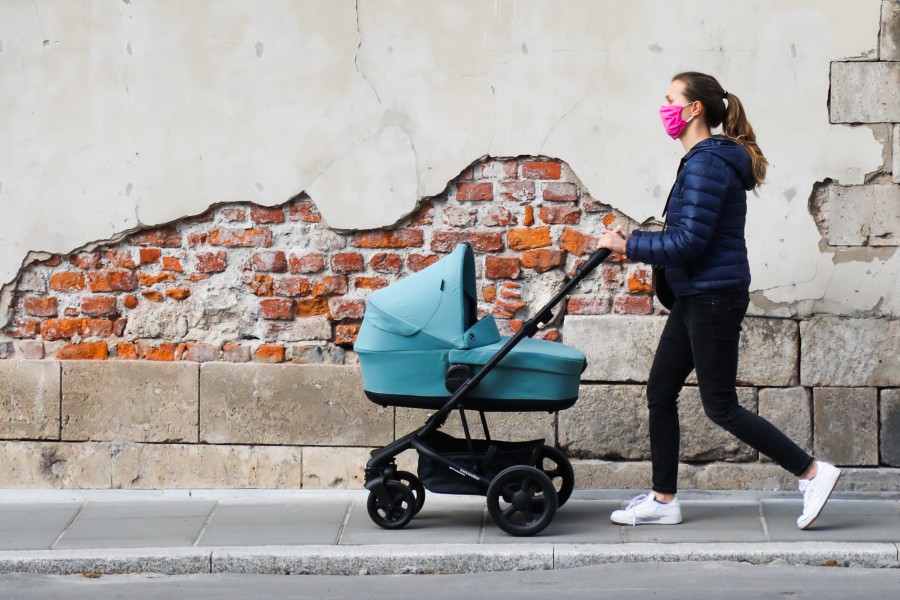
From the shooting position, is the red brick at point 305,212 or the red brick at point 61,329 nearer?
the red brick at point 305,212

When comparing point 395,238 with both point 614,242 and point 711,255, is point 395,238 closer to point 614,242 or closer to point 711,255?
point 614,242

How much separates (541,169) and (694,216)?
1273 millimetres

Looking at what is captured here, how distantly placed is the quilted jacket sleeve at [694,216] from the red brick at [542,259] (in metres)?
1.09

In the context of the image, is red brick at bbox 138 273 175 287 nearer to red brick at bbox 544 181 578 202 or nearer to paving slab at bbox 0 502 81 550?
paving slab at bbox 0 502 81 550

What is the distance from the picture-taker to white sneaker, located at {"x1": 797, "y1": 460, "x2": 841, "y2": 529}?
5.09 metres

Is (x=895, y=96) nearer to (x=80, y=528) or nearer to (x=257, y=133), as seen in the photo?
(x=257, y=133)

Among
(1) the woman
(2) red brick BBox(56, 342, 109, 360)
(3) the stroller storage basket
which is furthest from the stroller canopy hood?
(2) red brick BBox(56, 342, 109, 360)

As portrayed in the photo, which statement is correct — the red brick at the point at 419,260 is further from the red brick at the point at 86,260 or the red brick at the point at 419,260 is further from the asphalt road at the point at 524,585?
the asphalt road at the point at 524,585

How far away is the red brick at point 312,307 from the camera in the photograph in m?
6.13

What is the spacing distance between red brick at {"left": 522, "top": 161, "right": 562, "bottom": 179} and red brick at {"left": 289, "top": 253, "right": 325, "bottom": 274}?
1.04m

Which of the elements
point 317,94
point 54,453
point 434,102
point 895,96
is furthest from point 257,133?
point 895,96

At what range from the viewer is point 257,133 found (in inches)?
237

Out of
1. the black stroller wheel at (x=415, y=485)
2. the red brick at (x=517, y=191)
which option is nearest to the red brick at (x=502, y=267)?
the red brick at (x=517, y=191)

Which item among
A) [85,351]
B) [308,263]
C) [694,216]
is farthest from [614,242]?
[85,351]
